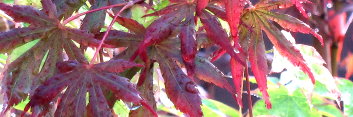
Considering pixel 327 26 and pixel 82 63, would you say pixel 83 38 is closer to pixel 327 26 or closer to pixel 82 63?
pixel 82 63

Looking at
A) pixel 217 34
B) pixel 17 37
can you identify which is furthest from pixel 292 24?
pixel 17 37

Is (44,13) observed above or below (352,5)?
above

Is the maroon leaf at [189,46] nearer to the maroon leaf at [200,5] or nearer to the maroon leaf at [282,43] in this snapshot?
the maroon leaf at [200,5]

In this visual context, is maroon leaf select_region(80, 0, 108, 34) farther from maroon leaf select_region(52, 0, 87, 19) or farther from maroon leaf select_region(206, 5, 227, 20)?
maroon leaf select_region(206, 5, 227, 20)

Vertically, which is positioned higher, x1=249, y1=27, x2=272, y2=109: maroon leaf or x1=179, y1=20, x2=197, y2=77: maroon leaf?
x1=179, y1=20, x2=197, y2=77: maroon leaf

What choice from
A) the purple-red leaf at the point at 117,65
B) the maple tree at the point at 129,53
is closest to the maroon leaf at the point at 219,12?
the maple tree at the point at 129,53

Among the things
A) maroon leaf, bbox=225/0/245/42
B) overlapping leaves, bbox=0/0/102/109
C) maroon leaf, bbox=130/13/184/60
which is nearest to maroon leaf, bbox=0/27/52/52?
overlapping leaves, bbox=0/0/102/109

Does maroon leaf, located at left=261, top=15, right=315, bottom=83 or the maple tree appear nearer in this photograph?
the maple tree

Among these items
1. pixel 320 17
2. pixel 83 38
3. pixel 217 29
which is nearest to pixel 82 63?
pixel 83 38
